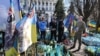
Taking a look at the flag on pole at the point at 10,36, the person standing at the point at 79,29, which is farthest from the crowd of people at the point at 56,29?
the flag on pole at the point at 10,36

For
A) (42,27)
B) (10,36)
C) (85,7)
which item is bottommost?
(10,36)

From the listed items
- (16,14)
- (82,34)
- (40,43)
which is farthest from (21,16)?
(82,34)

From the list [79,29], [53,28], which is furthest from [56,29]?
[79,29]

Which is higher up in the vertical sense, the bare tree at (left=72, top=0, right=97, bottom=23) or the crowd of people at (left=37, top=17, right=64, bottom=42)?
the bare tree at (left=72, top=0, right=97, bottom=23)

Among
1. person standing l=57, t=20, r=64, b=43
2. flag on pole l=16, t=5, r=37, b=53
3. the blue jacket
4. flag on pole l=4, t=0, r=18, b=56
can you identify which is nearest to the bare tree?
person standing l=57, t=20, r=64, b=43

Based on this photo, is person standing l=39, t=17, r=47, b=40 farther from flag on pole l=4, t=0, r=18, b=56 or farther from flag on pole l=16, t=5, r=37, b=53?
flag on pole l=4, t=0, r=18, b=56

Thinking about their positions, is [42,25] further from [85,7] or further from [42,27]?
[85,7]

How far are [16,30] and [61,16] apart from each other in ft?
1.80

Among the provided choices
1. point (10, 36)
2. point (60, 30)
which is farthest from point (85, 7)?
point (10, 36)

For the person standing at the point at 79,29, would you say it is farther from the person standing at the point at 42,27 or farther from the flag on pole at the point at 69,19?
the person standing at the point at 42,27

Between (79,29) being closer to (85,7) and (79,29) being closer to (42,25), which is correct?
(85,7)

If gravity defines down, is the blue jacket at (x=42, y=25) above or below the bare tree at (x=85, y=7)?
below

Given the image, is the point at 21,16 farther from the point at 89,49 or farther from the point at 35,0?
the point at 89,49

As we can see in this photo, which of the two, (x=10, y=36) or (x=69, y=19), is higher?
(x=69, y=19)
